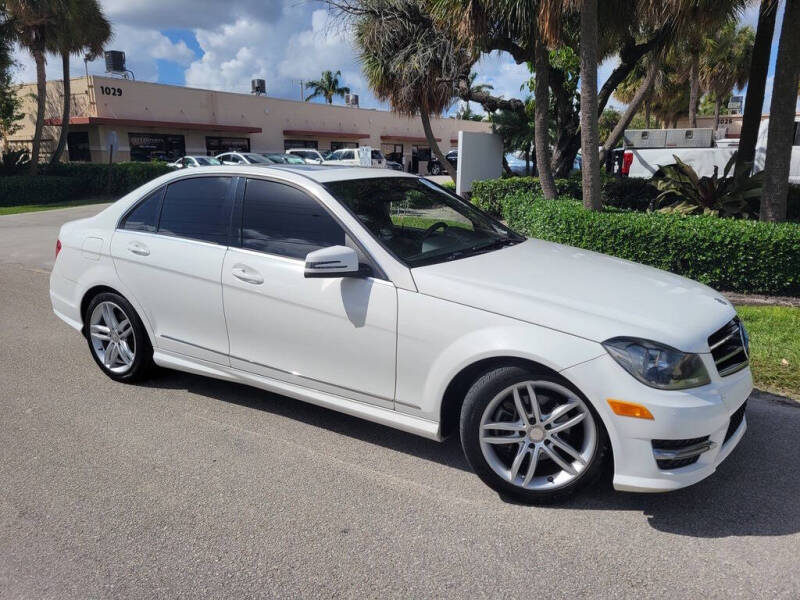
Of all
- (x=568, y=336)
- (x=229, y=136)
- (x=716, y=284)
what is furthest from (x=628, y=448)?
(x=229, y=136)

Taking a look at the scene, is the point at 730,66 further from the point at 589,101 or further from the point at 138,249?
the point at 138,249

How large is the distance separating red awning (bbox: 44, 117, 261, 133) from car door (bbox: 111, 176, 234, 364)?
95.6 feet

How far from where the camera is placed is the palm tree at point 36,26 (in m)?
22.6

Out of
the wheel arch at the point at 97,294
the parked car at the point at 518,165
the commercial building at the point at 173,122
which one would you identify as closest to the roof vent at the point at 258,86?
the commercial building at the point at 173,122

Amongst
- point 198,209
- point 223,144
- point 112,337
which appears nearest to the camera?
point 198,209

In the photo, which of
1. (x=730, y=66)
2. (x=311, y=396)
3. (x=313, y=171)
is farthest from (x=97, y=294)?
(x=730, y=66)

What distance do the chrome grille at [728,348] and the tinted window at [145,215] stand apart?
3.70 meters

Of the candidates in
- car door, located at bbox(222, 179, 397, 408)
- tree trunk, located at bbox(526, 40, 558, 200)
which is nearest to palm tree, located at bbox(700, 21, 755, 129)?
tree trunk, located at bbox(526, 40, 558, 200)

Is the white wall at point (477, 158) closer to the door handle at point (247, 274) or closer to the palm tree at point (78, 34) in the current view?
the door handle at point (247, 274)

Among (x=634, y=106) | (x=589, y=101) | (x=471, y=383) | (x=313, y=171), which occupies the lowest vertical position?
(x=471, y=383)

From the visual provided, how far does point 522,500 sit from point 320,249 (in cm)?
177

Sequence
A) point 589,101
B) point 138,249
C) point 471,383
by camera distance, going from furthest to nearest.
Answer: point 589,101 → point 138,249 → point 471,383

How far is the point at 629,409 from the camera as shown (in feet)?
9.64

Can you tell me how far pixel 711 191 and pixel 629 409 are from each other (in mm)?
7821
